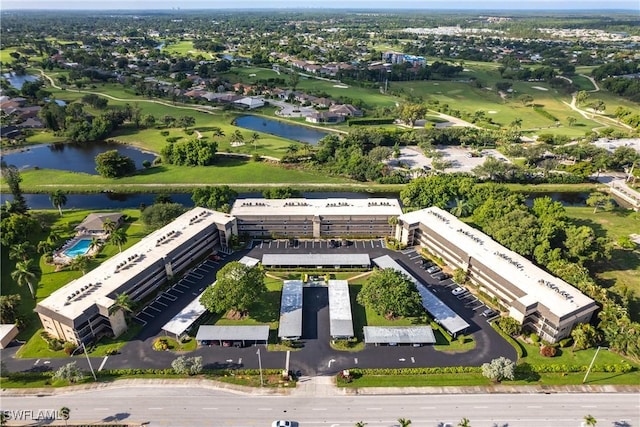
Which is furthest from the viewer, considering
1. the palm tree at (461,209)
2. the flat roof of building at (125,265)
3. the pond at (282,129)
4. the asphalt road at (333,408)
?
the pond at (282,129)

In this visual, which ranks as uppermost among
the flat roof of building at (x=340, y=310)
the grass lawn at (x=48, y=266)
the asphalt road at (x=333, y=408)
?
the flat roof of building at (x=340, y=310)

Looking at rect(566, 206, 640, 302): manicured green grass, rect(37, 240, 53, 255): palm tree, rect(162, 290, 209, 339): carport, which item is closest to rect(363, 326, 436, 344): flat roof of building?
rect(162, 290, 209, 339): carport

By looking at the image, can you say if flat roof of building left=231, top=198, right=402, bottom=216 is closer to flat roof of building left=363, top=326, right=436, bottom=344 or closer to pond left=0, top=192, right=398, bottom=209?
pond left=0, top=192, right=398, bottom=209

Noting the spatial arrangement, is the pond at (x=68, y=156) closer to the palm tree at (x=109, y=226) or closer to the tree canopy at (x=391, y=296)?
the palm tree at (x=109, y=226)

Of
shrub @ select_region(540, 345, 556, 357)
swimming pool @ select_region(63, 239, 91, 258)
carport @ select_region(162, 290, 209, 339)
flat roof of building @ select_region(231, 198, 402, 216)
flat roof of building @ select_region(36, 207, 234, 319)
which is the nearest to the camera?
shrub @ select_region(540, 345, 556, 357)

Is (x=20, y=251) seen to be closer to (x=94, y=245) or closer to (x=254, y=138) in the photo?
(x=94, y=245)

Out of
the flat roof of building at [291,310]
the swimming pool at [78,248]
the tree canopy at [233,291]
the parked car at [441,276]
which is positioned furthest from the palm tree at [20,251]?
the parked car at [441,276]

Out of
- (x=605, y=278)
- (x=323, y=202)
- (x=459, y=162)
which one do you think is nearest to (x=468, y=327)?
(x=605, y=278)
